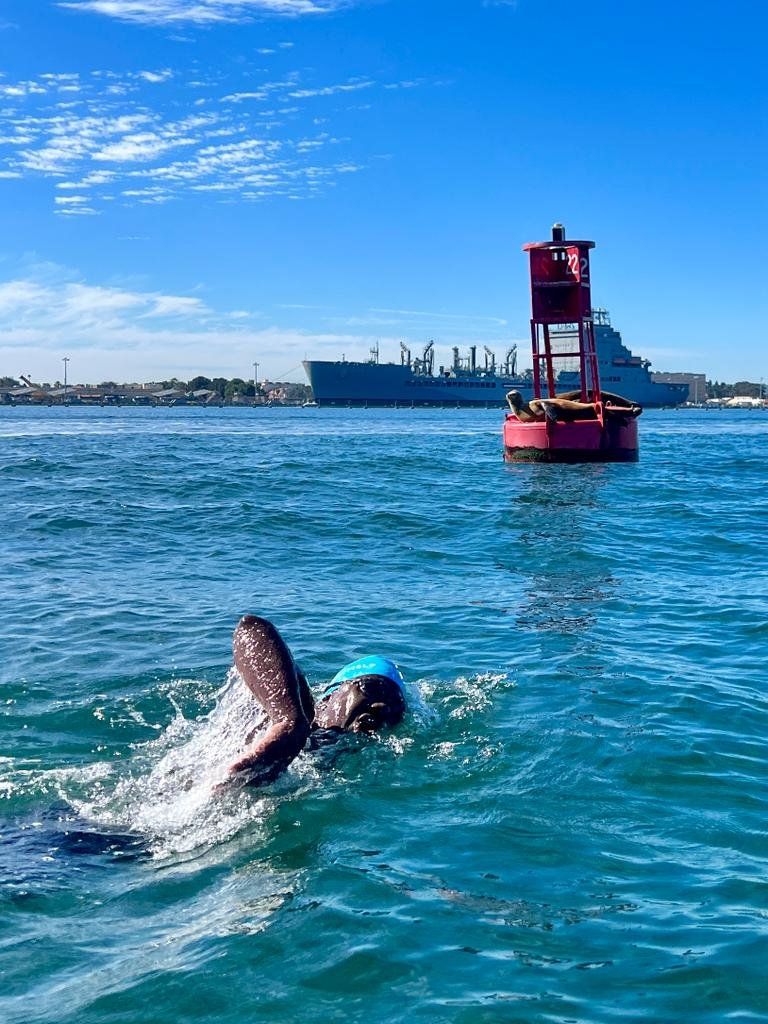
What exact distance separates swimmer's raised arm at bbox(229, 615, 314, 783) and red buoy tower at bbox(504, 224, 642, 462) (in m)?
26.6

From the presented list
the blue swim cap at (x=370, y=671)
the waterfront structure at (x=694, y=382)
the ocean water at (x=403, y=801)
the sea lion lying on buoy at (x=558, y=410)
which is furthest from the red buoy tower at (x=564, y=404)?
the waterfront structure at (x=694, y=382)

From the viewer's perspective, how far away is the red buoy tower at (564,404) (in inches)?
1236

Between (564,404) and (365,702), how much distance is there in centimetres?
2733

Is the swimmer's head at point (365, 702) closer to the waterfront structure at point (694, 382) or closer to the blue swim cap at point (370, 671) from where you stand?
the blue swim cap at point (370, 671)

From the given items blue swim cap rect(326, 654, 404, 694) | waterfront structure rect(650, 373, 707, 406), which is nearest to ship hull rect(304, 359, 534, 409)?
waterfront structure rect(650, 373, 707, 406)

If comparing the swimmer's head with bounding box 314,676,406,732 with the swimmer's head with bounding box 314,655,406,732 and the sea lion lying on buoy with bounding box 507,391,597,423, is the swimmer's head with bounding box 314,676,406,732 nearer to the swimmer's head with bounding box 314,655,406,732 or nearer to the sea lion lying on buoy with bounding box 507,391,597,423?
the swimmer's head with bounding box 314,655,406,732

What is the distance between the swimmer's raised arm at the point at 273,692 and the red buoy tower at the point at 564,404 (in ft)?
87.2

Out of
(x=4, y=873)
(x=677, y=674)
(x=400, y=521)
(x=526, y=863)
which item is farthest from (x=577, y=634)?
(x=400, y=521)

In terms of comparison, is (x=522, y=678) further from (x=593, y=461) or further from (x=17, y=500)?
(x=593, y=461)

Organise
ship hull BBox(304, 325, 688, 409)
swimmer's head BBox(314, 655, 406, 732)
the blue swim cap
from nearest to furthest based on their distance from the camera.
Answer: swimmer's head BBox(314, 655, 406, 732)
the blue swim cap
ship hull BBox(304, 325, 688, 409)

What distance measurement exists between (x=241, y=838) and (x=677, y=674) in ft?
14.1

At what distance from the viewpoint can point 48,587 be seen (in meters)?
12.2

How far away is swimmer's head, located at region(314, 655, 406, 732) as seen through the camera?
6453 millimetres

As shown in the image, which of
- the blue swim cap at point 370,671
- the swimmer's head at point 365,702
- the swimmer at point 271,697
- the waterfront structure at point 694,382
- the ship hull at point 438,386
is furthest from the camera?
the waterfront structure at point 694,382
